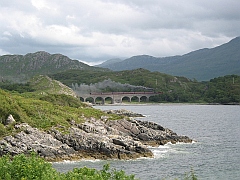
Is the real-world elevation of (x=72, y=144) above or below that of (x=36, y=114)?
below

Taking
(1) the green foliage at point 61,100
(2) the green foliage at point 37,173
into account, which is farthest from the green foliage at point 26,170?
(1) the green foliage at point 61,100

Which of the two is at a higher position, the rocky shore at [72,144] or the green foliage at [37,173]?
the green foliage at [37,173]

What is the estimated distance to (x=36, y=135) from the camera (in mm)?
52188

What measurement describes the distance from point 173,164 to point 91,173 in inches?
1077

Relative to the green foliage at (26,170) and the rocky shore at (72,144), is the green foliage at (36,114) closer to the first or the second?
the rocky shore at (72,144)

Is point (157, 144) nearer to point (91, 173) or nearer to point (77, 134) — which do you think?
point (77, 134)

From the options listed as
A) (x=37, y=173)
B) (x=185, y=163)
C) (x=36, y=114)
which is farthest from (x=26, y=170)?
(x=36, y=114)

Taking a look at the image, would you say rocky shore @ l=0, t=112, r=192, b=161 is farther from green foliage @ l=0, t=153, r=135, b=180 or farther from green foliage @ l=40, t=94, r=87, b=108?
green foliage @ l=40, t=94, r=87, b=108

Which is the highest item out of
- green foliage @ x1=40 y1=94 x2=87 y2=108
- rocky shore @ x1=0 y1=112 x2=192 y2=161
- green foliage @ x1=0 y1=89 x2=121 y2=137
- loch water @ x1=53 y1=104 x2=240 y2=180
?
green foliage @ x1=40 y1=94 x2=87 y2=108

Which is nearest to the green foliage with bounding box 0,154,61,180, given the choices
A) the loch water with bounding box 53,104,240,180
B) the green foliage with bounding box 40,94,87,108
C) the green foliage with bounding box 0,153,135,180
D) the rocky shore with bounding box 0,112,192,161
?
the green foliage with bounding box 0,153,135,180

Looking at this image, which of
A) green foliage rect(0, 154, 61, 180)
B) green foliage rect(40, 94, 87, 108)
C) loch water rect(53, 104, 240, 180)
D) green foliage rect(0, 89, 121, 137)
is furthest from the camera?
green foliage rect(40, 94, 87, 108)

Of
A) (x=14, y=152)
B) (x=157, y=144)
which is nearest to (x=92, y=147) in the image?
(x=14, y=152)

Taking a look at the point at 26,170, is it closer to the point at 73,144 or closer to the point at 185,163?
the point at 73,144

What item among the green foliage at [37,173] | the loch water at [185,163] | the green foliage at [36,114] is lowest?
the loch water at [185,163]
